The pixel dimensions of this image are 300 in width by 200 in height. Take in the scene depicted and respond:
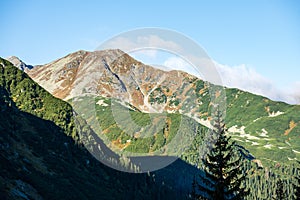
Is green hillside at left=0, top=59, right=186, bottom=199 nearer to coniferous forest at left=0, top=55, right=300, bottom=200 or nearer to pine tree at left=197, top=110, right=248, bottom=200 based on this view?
coniferous forest at left=0, top=55, right=300, bottom=200

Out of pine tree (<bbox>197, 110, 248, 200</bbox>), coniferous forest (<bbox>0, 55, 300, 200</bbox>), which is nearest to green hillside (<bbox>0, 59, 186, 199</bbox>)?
coniferous forest (<bbox>0, 55, 300, 200</bbox>)

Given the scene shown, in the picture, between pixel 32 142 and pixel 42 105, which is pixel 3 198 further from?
pixel 42 105

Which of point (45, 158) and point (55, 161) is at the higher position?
point (45, 158)

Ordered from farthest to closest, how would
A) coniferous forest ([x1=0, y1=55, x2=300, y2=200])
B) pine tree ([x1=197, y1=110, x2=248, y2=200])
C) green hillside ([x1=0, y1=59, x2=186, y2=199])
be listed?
1. green hillside ([x1=0, y1=59, x2=186, y2=199])
2. coniferous forest ([x1=0, y1=55, x2=300, y2=200])
3. pine tree ([x1=197, y1=110, x2=248, y2=200])

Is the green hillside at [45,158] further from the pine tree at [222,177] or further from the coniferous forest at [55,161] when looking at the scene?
the pine tree at [222,177]

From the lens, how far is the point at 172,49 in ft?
196

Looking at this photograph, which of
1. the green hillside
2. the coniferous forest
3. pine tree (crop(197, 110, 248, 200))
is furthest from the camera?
the green hillside

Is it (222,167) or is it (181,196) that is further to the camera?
(181,196)

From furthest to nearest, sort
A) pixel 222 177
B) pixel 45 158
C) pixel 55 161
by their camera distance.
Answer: pixel 55 161, pixel 45 158, pixel 222 177

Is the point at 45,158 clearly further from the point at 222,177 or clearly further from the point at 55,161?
the point at 222,177

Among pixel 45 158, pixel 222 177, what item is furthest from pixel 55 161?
pixel 222 177

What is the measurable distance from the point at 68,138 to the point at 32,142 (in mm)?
30554

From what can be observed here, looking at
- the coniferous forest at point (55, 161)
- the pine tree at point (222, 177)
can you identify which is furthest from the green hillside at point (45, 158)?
the pine tree at point (222, 177)

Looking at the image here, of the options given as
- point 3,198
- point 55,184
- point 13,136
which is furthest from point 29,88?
point 3,198
